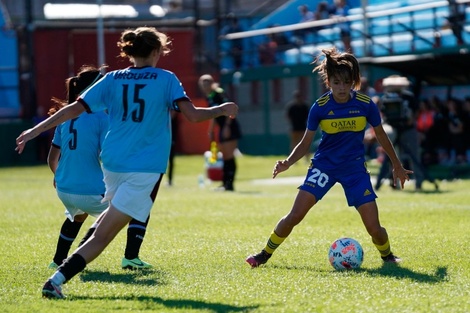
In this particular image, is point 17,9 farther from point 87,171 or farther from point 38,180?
point 87,171

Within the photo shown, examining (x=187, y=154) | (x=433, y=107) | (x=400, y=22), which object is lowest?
(x=187, y=154)

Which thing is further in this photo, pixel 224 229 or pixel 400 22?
pixel 400 22

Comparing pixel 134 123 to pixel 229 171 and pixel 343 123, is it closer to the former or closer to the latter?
pixel 343 123

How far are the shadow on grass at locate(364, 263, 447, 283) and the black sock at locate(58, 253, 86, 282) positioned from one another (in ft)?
7.67

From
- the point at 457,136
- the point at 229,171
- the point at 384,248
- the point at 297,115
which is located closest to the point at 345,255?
the point at 384,248

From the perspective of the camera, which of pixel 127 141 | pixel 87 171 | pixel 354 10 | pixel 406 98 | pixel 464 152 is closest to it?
pixel 127 141

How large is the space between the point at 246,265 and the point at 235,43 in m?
25.5

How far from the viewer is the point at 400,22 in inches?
1006

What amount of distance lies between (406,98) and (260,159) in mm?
13354

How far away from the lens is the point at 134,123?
7195 millimetres

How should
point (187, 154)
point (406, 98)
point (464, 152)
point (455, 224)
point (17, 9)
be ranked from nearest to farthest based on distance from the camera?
point (455, 224), point (406, 98), point (464, 152), point (187, 154), point (17, 9)

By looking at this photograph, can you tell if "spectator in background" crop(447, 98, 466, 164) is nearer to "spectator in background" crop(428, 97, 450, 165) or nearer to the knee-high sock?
"spectator in background" crop(428, 97, 450, 165)

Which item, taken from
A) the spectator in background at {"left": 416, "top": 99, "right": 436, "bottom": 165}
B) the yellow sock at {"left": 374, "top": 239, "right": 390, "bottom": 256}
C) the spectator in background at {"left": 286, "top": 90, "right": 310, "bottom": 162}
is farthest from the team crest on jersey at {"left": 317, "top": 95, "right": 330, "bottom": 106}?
the spectator in background at {"left": 286, "top": 90, "right": 310, "bottom": 162}

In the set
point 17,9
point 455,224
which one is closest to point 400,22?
point 455,224
